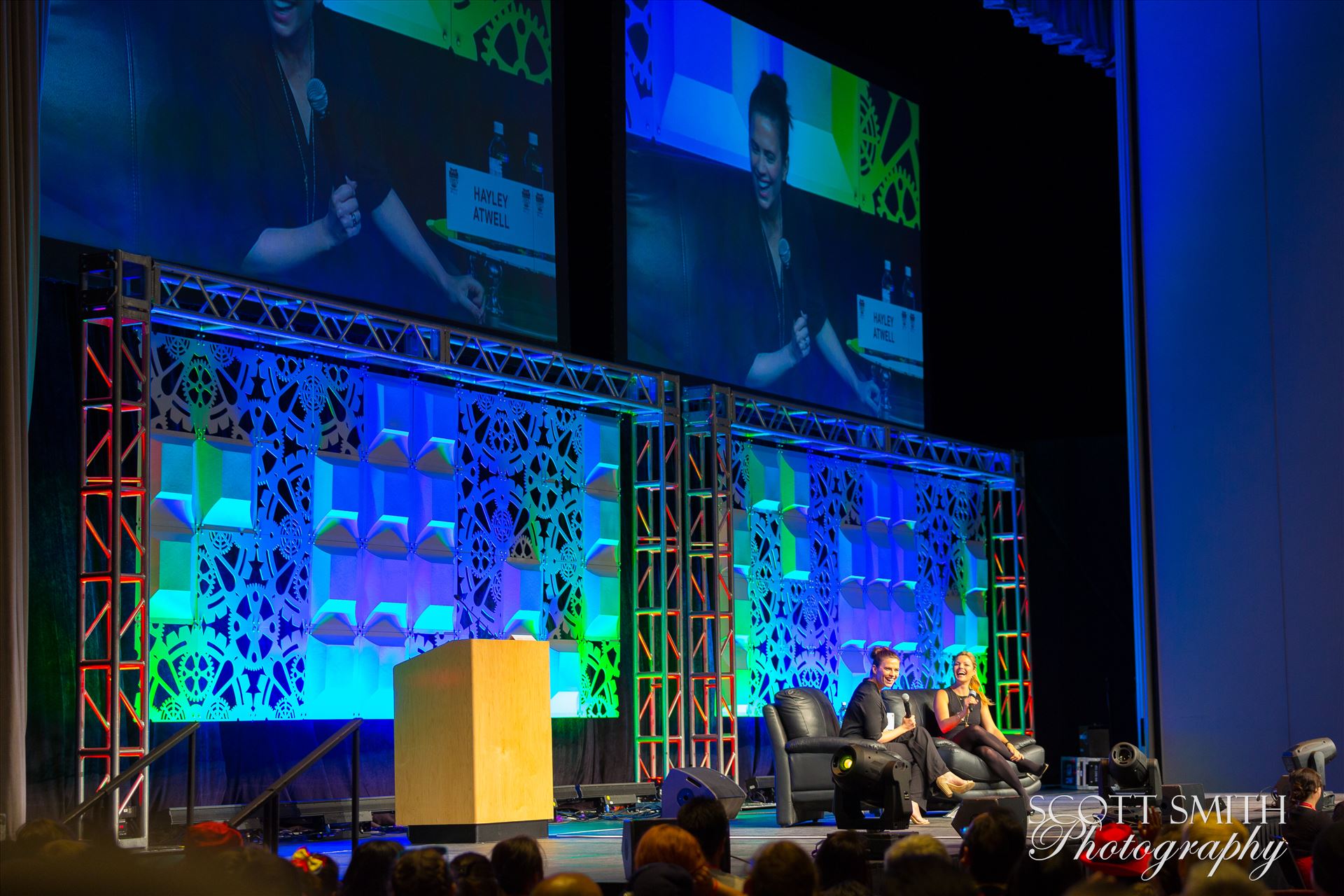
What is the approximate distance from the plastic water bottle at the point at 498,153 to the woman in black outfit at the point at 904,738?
162 inches

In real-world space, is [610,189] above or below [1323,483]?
above

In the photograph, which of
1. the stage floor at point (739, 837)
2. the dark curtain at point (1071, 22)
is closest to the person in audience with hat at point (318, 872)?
the stage floor at point (739, 837)

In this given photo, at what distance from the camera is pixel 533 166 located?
10750 mm

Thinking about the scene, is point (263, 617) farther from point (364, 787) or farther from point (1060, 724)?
point (1060, 724)

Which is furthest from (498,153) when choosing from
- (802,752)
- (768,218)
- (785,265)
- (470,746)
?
(470,746)

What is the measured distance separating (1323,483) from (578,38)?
22.6 ft

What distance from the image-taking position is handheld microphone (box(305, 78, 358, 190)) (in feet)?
30.6

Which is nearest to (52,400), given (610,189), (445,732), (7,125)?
(7,125)

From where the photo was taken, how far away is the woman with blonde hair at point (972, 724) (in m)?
9.27

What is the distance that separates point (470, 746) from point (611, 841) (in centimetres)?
103

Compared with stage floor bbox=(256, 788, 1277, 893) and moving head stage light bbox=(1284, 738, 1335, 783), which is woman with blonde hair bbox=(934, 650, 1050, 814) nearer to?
stage floor bbox=(256, 788, 1277, 893)

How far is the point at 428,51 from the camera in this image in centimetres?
1007

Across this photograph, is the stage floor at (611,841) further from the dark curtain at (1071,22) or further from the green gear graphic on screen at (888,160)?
the green gear graphic on screen at (888,160)

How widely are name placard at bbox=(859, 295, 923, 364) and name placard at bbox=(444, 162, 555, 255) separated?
3848 millimetres
